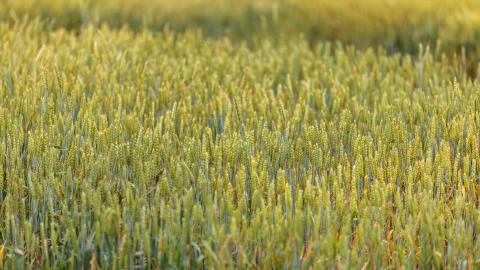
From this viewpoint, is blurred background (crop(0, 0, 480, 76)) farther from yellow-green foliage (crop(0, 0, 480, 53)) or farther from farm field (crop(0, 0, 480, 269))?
farm field (crop(0, 0, 480, 269))

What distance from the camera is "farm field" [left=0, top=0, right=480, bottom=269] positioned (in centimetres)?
211

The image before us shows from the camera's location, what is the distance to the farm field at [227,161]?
211 cm

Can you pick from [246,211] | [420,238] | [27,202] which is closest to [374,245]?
[420,238]

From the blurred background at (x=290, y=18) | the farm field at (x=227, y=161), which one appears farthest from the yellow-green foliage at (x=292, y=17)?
the farm field at (x=227, y=161)

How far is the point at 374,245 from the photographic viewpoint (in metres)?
2.11

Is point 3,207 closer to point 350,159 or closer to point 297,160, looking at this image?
point 297,160

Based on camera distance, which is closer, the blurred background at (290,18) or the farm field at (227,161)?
the farm field at (227,161)

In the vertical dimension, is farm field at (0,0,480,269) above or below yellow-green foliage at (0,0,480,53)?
below

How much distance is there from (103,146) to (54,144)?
17 cm

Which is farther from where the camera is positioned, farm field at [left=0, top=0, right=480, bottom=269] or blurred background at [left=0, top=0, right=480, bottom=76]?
blurred background at [left=0, top=0, right=480, bottom=76]

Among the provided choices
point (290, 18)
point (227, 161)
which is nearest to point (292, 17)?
point (290, 18)

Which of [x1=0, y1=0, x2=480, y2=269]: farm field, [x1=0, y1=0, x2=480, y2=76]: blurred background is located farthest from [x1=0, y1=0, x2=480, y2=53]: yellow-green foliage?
[x1=0, y1=0, x2=480, y2=269]: farm field

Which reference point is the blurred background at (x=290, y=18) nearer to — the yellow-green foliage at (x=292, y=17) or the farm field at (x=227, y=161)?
the yellow-green foliage at (x=292, y=17)

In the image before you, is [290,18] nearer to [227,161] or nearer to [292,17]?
[292,17]
